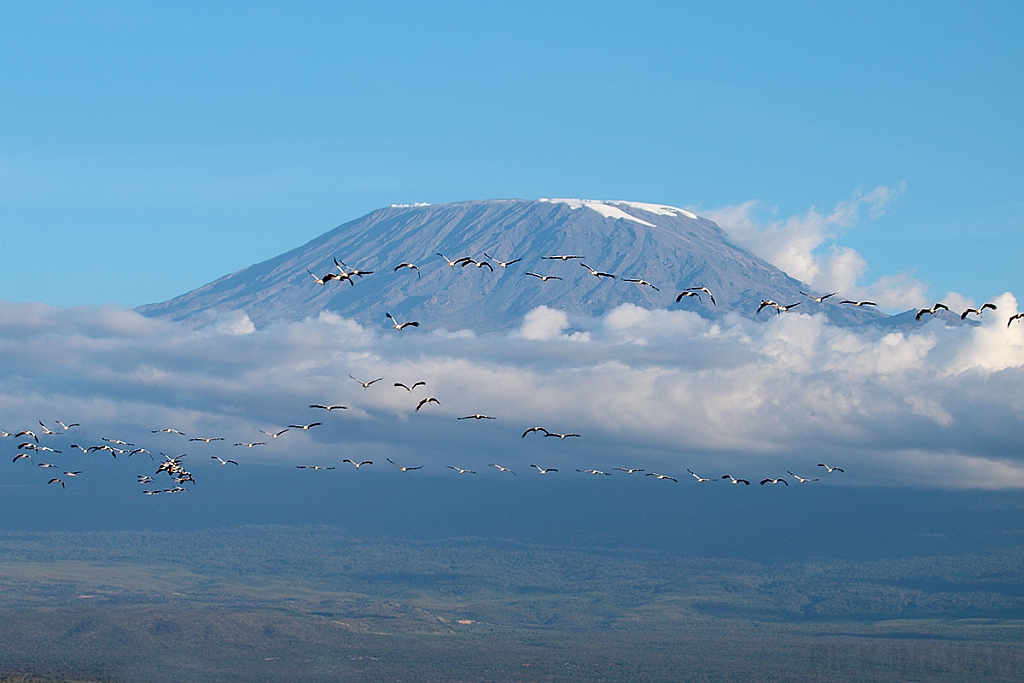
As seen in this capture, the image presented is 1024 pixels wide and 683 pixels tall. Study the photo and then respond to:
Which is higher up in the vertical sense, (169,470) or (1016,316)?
(1016,316)

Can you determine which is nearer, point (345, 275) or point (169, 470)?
point (345, 275)

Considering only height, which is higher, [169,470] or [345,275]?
[345,275]

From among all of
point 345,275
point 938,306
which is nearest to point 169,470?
point 345,275

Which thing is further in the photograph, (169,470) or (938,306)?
(169,470)

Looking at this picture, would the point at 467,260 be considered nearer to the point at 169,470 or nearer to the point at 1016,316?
the point at 1016,316

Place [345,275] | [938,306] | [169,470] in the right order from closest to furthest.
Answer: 1. [345,275]
2. [938,306]
3. [169,470]

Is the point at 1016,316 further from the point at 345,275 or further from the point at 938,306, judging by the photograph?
the point at 345,275

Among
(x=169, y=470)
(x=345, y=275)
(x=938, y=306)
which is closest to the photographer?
(x=345, y=275)

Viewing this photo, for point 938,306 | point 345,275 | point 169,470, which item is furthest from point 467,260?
point 169,470
